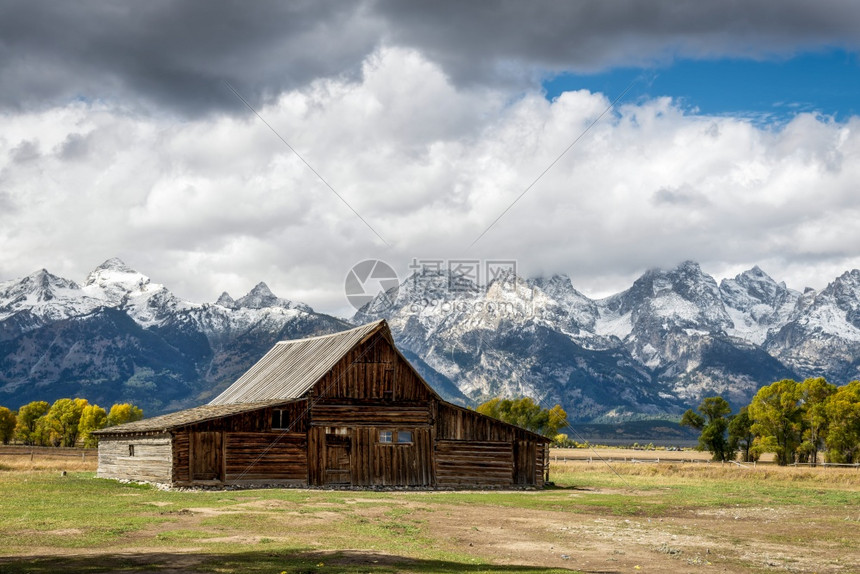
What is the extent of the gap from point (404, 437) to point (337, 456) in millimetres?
4554

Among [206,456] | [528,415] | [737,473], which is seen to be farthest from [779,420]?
[206,456]

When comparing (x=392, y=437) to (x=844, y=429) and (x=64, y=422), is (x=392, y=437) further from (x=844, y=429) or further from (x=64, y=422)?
(x=64, y=422)

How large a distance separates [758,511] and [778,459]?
6737 cm

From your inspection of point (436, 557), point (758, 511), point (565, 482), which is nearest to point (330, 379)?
point (565, 482)

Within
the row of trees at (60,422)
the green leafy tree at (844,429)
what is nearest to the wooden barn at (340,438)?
the green leafy tree at (844,429)

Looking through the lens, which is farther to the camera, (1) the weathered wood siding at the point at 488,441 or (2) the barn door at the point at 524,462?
(2) the barn door at the point at 524,462

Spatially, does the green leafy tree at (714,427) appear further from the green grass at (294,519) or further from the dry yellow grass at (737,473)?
the green grass at (294,519)

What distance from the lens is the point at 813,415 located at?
99.4 m

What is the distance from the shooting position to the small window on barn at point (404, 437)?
56.4 metres

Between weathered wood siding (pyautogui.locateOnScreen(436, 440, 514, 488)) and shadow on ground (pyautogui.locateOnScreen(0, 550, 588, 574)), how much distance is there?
3301cm

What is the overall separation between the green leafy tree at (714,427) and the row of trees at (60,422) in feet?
272

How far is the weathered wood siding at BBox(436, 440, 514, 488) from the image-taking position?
57.2 m

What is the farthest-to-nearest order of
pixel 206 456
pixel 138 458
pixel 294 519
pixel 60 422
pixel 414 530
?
pixel 60 422, pixel 138 458, pixel 206 456, pixel 294 519, pixel 414 530

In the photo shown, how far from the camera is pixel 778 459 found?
104 m
